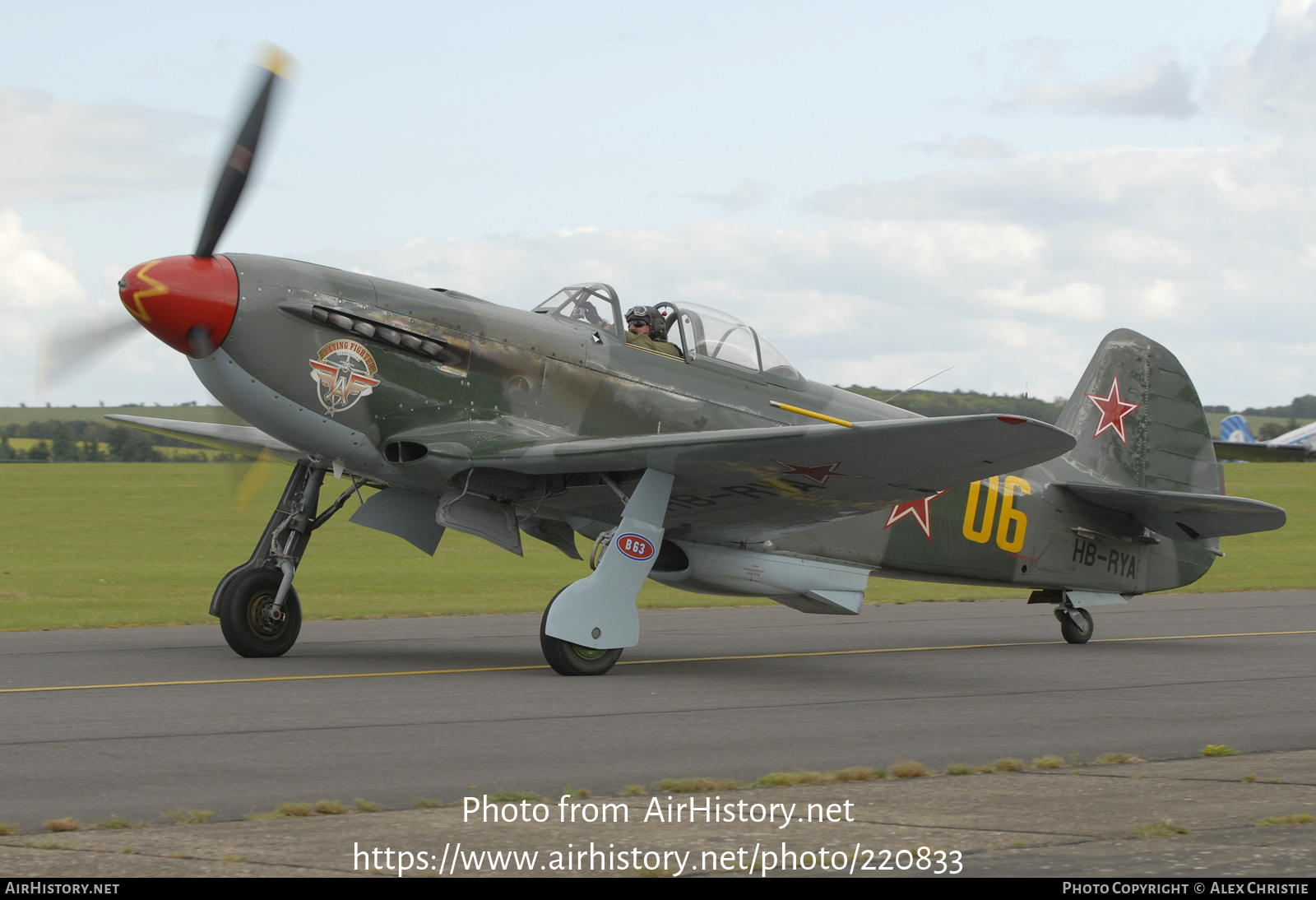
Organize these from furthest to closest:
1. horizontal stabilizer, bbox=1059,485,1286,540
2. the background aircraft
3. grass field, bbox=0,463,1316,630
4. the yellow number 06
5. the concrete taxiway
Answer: the background aircraft, grass field, bbox=0,463,1316,630, the yellow number 06, horizontal stabilizer, bbox=1059,485,1286,540, the concrete taxiway

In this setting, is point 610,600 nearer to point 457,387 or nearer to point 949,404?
point 457,387

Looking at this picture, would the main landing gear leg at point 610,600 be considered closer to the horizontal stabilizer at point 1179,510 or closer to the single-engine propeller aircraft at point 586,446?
the single-engine propeller aircraft at point 586,446

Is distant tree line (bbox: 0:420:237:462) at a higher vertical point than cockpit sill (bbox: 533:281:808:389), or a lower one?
lower

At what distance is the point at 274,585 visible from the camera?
35.3 ft

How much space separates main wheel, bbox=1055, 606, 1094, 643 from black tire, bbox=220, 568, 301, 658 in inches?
309

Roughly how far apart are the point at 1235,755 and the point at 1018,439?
2.46m

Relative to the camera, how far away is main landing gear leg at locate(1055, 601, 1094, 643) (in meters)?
13.5

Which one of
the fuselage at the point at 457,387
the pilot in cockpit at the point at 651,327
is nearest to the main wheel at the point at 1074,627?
the fuselage at the point at 457,387

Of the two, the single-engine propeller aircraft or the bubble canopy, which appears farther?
the bubble canopy

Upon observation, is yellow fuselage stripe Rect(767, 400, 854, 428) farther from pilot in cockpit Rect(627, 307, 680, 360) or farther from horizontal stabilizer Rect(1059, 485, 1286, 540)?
horizontal stabilizer Rect(1059, 485, 1286, 540)

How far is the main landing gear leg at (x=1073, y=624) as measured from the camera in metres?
13.5

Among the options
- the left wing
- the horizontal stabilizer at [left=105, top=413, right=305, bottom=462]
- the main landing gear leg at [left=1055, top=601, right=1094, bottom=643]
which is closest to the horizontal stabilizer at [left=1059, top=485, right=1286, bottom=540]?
the main landing gear leg at [left=1055, top=601, right=1094, bottom=643]

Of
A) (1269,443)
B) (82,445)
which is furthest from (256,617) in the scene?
(1269,443)
